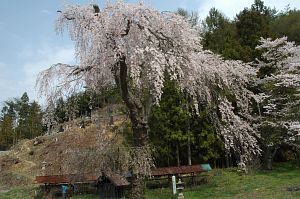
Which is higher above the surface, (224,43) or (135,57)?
(224,43)

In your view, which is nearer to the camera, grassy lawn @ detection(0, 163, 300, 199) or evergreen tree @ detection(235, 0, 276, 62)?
grassy lawn @ detection(0, 163, 300, 199)

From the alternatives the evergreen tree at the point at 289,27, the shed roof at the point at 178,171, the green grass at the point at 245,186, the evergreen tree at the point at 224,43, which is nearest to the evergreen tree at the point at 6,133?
the evergreen tree at the point at 224,43

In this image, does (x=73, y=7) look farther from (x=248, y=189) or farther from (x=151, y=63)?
(x=248, y=189)

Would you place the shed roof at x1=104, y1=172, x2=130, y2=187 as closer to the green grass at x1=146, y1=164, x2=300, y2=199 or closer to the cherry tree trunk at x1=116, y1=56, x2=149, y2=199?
→ the cherry tree trunk at x1=116, y1=56, x2=149, y2=199

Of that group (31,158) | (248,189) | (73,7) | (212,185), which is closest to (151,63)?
(73,7)

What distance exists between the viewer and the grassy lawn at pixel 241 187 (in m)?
13.4

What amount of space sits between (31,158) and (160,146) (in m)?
15.1

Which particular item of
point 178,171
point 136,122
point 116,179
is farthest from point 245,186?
point 116,179

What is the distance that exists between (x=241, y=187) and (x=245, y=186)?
0.23m

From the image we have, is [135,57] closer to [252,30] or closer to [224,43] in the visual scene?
[224,43]

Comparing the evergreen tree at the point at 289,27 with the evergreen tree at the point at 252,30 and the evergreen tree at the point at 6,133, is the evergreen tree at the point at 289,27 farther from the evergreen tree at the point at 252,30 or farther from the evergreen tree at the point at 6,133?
the evergreen tree at the point at 6,133

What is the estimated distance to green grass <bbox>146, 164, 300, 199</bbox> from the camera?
1336 centimetres

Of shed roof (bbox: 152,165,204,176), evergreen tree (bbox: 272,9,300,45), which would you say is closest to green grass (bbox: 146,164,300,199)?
shed roof (bbox: 152,165,204,176)

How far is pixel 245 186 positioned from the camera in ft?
50.8
